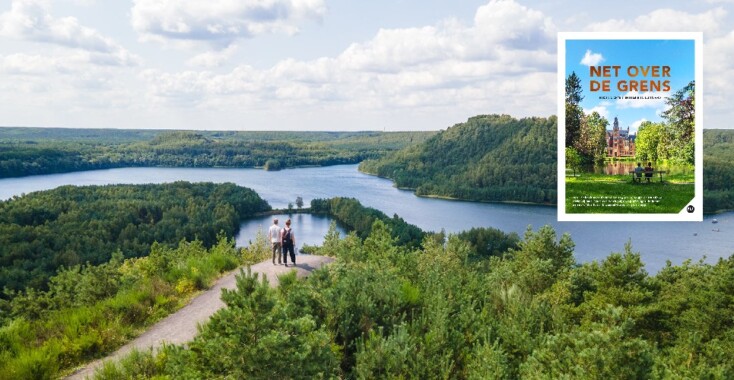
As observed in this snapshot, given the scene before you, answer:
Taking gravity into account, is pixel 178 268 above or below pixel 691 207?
below

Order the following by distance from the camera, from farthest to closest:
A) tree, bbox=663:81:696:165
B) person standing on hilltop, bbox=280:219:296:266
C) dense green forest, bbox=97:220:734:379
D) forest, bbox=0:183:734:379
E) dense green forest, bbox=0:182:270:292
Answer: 1. dense green forest, bbox=0:182:270:292
2. person standing on hilltop, bbox=280:219:296:266
3. tree, bbox=663:81:696:165
4. forest, bbox=0:183:734:379
5. dense green forest, bbox=97:220:734:379

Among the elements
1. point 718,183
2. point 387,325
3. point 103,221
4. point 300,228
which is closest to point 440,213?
point 300,228

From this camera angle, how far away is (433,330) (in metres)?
8.15

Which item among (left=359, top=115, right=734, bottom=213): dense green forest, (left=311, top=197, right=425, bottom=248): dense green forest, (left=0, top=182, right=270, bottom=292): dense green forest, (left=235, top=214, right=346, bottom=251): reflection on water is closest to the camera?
(left=0, top=182, right=270, bottom=292): dense green forest

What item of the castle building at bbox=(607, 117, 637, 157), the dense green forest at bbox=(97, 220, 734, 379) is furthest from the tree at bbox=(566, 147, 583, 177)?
the dense green forest at bbox=(97, 220, 734, 379)

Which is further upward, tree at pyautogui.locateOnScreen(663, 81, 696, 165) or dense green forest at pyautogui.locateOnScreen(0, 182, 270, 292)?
tree at pyautogui.locateOnScreen(663, 81, 696, 165)

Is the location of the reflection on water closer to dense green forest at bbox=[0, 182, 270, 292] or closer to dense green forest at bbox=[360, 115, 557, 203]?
dense green forest at bbox=[0, 182, 270, 292]

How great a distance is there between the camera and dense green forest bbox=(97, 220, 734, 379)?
5.62 meters

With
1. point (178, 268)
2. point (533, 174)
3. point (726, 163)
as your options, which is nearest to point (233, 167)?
point (533, 174)

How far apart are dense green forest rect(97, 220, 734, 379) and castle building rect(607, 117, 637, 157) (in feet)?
12.1

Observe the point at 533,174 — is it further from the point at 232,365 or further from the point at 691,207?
the point at 232,365

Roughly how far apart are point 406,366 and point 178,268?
7.57 meters

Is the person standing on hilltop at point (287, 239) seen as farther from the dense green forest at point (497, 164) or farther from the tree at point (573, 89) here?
the dense green forest at point (497, 164)

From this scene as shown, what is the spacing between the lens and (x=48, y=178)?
14062cm
